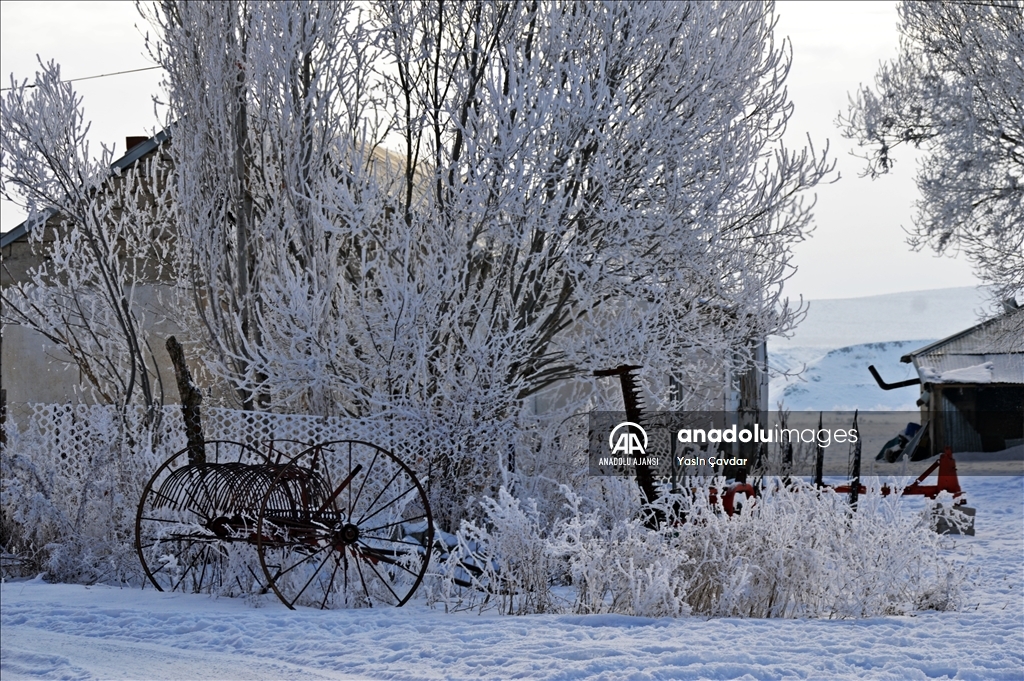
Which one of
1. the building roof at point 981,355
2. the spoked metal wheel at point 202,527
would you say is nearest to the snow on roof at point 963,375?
the building roof at point 981,355

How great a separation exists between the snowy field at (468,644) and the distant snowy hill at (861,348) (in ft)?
57.2

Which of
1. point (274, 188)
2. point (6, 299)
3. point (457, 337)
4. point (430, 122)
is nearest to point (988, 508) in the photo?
point (457, 337)

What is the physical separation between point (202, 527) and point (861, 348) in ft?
104

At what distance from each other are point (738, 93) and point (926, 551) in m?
4.77

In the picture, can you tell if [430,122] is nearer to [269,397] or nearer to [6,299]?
[269,397]

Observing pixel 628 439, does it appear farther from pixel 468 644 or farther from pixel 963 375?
pixel 963 375

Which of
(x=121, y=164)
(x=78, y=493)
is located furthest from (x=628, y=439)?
(x=121, y=164)

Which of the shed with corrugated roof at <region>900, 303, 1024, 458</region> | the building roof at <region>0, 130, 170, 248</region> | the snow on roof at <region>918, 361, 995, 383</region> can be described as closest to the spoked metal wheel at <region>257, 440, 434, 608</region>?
the building roof at <region>0, 130, 170, 248</region>

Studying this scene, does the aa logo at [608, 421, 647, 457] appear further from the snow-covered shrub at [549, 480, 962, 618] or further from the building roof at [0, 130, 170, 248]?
the building roof at [0, 130, 170, 248]

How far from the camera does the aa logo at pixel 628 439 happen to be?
29.4 feet

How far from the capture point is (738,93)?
10.6 metres

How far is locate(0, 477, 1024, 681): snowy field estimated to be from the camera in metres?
5.76

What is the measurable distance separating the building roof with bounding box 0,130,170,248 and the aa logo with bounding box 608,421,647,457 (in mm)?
5574

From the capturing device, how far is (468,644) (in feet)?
20.5
